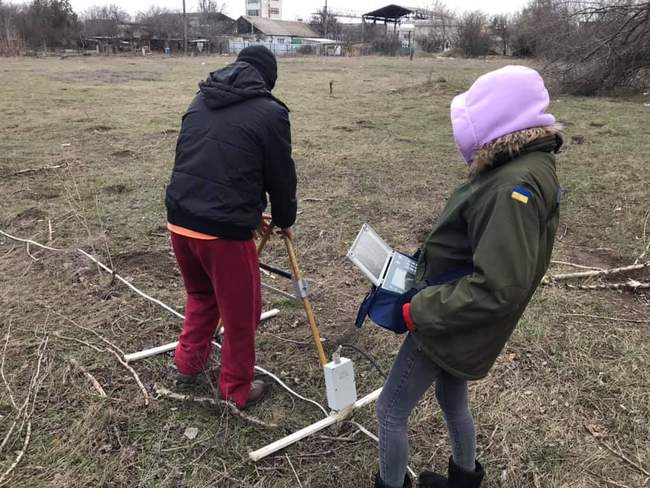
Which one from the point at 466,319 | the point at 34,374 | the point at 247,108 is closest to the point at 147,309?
the point at 34,374

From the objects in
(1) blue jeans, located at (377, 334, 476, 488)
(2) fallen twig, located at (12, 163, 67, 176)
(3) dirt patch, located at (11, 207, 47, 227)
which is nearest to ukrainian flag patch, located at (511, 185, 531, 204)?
(1) blue jeans, located at (377, 334, 476, 488)

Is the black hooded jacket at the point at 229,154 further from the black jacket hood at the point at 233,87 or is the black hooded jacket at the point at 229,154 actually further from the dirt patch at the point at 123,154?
the dirt patch at the point at 123,154

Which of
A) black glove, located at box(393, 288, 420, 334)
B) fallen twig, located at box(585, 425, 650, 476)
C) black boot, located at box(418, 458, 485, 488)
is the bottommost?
Result: fallen twig, located at box(585, 425, 650, 476)

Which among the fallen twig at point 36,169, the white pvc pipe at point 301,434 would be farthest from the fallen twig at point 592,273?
the fallen twig at point 36,169

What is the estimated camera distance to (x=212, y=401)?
2.91 metres

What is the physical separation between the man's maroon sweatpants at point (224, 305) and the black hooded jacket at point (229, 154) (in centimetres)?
11

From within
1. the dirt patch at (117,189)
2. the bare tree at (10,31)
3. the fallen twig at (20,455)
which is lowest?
the fallen twig at (20,455)

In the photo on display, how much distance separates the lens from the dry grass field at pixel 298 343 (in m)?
2.57

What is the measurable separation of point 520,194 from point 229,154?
4.18ft

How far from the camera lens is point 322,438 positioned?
2721 millimetres

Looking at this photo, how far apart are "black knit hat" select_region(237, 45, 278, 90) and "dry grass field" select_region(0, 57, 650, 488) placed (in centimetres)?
177

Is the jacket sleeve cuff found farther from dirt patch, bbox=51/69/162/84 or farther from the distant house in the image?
the distant house

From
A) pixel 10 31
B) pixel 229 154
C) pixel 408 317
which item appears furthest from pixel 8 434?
pixel 10 31

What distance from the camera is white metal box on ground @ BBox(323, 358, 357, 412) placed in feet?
8.46
